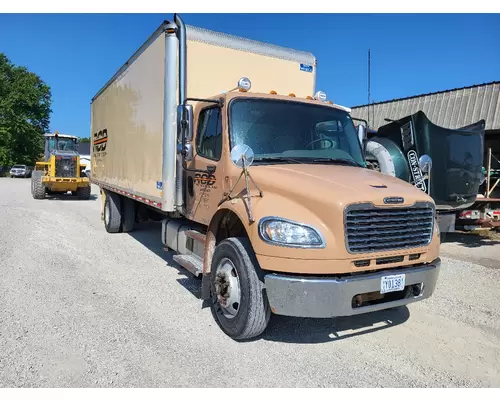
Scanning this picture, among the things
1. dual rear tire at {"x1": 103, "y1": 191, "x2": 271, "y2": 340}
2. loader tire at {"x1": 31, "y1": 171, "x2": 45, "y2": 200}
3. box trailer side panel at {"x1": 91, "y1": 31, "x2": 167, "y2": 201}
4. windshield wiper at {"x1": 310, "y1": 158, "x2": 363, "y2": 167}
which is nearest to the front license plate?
dual rear tire at {"x1": 103, "y1": 191, "x2": 271, "y2": 340}

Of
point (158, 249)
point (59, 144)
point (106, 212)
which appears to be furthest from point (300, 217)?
point (59, 144)

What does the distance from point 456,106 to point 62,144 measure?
1809cm

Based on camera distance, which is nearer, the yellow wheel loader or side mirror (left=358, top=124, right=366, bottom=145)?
side mirror (left=358, top=124, right=366, bottom=145)

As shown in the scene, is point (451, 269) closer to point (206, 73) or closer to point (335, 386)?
point (335, 386)

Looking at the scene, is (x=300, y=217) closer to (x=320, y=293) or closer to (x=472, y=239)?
(x=320, y=293)

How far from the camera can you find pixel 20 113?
47938 mm

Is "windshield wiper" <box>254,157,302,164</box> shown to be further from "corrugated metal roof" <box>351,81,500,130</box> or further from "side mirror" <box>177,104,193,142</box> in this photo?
"corrugated metal roof" <box>351,81,500,130</box>

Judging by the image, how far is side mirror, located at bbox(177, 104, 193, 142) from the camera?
488cm

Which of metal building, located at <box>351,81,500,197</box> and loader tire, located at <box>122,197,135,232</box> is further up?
metal building, located at <box>351,81,500,197</box>

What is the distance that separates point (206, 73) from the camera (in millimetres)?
5621

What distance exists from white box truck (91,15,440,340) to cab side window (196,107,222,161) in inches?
1.0

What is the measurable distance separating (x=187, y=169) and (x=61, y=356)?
9.29 feet

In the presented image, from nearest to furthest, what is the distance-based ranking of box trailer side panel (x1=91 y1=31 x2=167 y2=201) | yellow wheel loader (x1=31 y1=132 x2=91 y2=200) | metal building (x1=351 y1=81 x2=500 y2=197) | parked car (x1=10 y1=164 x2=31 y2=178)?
box trailer side panel (x1=91 y1=31 x2=167 y2=201), metal building (x1=351 y1=81 x2=500 y2=197), yellow wheel loader (x1=31 y1=132 x2=91 y2=200), parked car (x1=10 y1=164 x2=31 y2=178)
